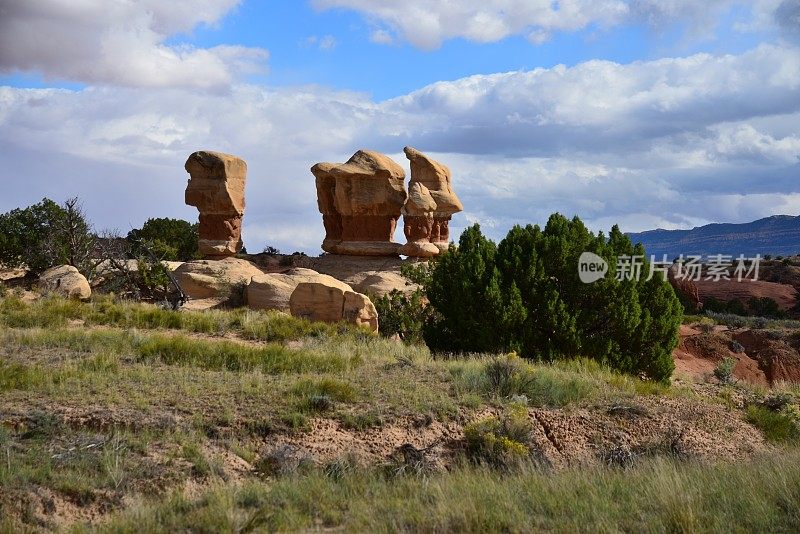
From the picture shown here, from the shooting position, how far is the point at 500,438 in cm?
1018

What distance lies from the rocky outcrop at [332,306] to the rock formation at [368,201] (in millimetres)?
11760

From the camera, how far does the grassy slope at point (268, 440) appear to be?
6.92m

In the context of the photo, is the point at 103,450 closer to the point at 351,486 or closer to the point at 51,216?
the point at 351,486

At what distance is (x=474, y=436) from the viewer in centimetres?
1039

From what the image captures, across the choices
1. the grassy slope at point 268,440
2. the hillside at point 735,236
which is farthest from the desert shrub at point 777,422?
the hillside at point 735,236

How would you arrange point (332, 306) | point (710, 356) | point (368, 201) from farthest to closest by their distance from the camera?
point (368, 201)
point (710, 356)
point (332, 306)

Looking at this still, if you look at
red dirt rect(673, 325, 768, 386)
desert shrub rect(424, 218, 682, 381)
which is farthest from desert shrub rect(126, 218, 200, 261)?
desert shrub rect(424, 218, 682, 381)

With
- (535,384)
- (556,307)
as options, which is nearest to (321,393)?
(535,384)

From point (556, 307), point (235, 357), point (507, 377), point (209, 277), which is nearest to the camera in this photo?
point (507, 377)

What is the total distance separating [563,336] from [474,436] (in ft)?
24.5

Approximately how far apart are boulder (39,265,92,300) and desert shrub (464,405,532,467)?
16.1 metres

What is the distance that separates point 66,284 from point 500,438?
56.7 ft

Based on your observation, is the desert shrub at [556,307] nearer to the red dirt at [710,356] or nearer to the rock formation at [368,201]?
the red dirt at [710,356]

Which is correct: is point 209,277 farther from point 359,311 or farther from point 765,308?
point 765,308
